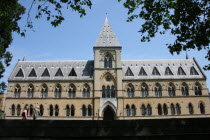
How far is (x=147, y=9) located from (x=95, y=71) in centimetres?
3341

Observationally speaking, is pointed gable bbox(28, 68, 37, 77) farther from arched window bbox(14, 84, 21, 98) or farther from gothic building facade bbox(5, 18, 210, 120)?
arched window bbox(14, 84, 21, 98)

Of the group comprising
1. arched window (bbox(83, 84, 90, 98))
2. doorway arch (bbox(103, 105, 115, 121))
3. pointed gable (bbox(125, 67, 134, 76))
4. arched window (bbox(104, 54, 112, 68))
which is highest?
arched window (bbox(104, 54, 112, 68))

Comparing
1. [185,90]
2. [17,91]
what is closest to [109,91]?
[185,90]

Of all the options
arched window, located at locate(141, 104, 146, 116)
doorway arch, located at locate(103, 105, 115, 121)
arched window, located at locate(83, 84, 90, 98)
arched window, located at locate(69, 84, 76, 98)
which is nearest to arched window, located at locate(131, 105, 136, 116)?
arched window, located at locate(141, 104, 146, 116)

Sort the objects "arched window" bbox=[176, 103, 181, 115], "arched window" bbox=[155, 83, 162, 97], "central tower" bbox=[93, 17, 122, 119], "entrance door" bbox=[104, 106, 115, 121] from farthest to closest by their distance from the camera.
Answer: "arched window" bbox=[155, 83, 162, 97] < "arched window" bbox=[176, 103, 181, 115] < "entrance door" bbox=[104, 106, 115, 121] < "central tower" bbox=[93, 17, 122, 119]

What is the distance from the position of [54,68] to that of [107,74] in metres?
12.7

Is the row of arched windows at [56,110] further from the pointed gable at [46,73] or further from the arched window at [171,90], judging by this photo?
the arched window at [171,90]

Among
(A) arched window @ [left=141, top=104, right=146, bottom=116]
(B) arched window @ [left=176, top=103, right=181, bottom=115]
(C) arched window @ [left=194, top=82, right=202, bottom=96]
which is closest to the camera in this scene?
(A) arched window @ [left=141, top=104, right=146, bottom=116]

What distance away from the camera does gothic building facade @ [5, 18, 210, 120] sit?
44.8 m

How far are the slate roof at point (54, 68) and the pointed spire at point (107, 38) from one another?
5.61m

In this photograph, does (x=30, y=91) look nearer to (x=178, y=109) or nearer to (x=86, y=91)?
(x=86, y=91)

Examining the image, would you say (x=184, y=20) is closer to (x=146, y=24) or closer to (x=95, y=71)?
(x=146, y=24)

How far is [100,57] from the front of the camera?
156ft

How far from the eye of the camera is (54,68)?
5053 cm
